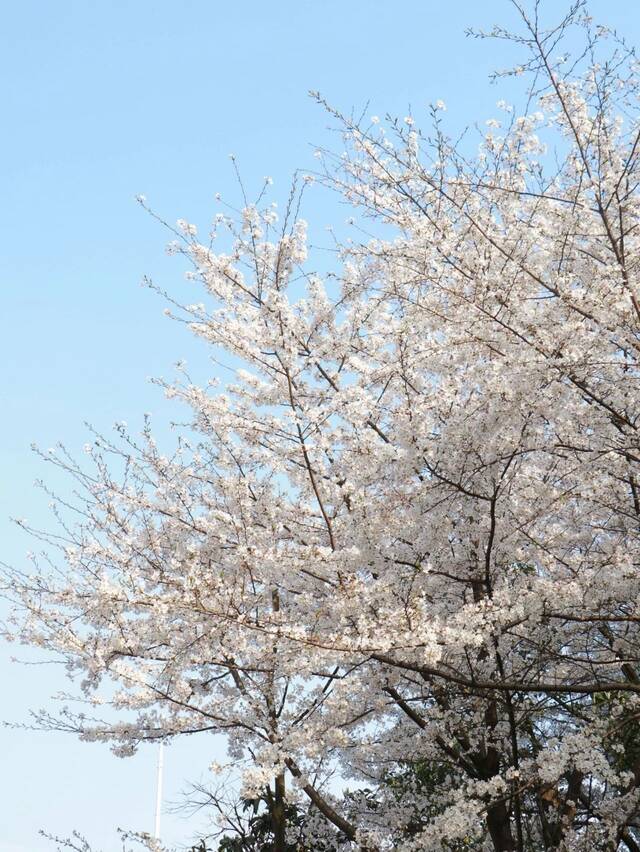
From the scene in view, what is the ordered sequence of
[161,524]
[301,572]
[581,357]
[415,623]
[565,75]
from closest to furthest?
[415,623] → [581,357] → [565,75] → [301,572] → [161,524]

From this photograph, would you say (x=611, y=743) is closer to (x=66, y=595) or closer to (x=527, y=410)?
(x=527, y=410)

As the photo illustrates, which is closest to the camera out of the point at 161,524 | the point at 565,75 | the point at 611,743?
the point at 565,75

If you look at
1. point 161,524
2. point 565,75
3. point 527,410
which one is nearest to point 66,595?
point 161,524

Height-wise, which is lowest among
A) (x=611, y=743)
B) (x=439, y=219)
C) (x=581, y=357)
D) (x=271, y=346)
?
(x=611, y=743)

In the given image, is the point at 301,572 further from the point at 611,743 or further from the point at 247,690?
the point at 611,743

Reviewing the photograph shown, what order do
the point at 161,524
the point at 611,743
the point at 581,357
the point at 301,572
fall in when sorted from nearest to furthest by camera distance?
the point at 581,357
the point at 611,743
the point at 301,572
the point at 161,524

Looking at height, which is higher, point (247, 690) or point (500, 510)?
point (500, 510)

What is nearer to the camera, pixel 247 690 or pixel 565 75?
pixel 565 75

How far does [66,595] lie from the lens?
682cm

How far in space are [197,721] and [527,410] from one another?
375 cm

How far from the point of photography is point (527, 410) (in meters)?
5.84

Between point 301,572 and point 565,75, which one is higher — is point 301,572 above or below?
below

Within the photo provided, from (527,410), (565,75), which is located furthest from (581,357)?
Result: (565,75)

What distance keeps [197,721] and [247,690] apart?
21.8 inches
